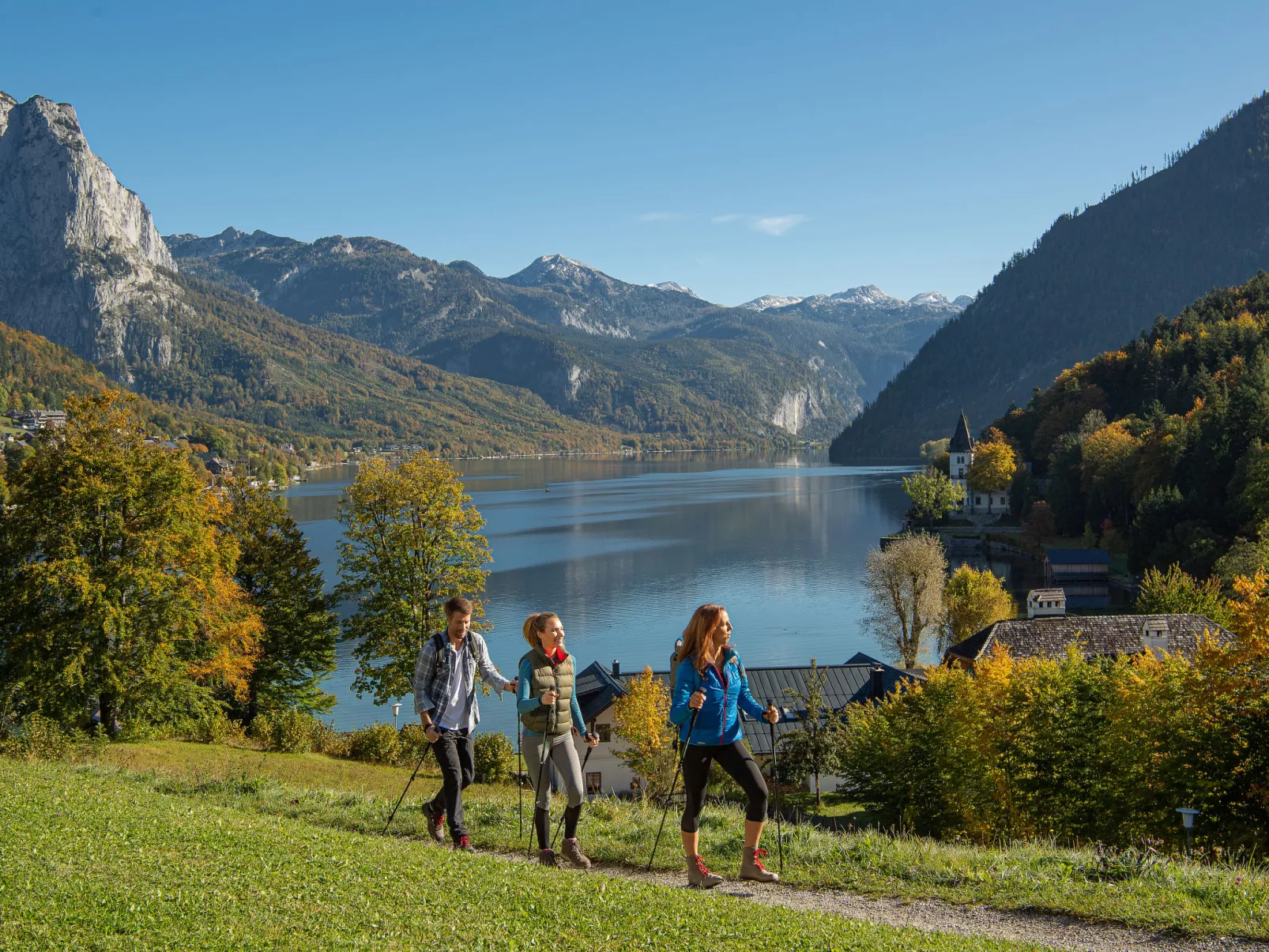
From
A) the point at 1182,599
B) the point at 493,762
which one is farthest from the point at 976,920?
the point at 1182,599

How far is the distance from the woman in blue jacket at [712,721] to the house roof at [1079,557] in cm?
6137

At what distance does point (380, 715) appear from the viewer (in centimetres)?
3700

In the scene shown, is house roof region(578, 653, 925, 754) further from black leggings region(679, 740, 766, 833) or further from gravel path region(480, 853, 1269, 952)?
black leggings region(679, 740, 766, 833)

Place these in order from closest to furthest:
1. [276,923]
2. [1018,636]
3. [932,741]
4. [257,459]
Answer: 1. [276,923]
2. [932,741]
3. [1018,636]
4. [257,459]

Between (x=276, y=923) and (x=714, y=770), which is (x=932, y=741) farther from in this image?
(x=276, y=923)

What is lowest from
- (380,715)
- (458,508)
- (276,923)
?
(380,715)

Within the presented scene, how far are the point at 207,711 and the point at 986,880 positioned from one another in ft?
69.4

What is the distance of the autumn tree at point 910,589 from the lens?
4844 cm

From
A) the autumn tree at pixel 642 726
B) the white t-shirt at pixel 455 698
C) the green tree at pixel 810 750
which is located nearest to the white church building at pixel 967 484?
the autumn tree at pixel 642 726

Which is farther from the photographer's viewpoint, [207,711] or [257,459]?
[257,459]

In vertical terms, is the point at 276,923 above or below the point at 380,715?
above

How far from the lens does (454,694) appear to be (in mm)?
8648

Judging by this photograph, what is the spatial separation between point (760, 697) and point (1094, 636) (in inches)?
496

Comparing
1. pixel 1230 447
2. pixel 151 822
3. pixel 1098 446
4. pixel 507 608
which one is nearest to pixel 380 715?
pixel 507 608
